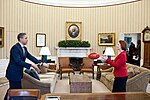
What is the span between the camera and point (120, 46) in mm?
4160

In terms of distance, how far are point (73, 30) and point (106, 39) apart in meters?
1.78

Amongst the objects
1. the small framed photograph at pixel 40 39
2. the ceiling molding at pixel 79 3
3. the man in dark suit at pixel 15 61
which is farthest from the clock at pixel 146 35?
the man in dark suit at pixel 15 61

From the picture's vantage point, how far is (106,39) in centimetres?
1184

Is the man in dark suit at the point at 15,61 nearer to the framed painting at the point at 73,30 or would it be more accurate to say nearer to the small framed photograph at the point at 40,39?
the small framed photograph at the point at 40,39

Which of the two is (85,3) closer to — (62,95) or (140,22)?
(140,22)

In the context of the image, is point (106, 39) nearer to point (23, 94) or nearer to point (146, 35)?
point (146, 35)

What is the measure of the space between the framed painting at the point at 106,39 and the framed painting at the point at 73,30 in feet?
3.70

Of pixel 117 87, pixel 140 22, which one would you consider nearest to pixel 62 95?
pixel 117 87

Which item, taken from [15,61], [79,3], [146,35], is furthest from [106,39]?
[15,61]

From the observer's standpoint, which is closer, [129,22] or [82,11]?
[129,22]

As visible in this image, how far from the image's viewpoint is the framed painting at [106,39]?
11711 millimetres

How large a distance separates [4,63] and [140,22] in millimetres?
6339

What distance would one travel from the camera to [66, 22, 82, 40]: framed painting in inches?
470

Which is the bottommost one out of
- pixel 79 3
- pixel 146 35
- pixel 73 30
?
pixel 146 35
